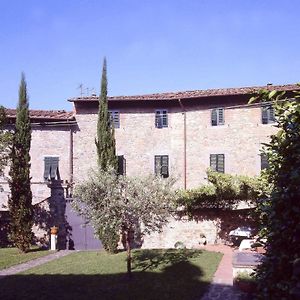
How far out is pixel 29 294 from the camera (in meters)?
11.3

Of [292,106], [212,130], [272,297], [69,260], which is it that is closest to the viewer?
[272,297]

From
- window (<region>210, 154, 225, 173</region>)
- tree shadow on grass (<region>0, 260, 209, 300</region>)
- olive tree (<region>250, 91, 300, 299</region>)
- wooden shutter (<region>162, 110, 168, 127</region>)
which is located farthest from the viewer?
wooden shutter (<region>162, 110, 168, 127</region>)

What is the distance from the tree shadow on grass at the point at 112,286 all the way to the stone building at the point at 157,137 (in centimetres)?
1136

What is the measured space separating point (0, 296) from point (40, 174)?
14.8 meters

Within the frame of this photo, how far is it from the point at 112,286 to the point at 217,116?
15442 mm

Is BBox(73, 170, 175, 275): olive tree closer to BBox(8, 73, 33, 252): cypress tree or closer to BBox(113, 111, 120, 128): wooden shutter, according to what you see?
BBox(8, 73, 33, 252): cypress tree

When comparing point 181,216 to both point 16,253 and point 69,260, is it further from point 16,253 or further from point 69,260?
point 16,253

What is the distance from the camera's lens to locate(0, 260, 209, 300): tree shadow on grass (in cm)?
1098

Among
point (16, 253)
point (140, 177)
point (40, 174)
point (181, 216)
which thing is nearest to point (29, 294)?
point (140, 177)

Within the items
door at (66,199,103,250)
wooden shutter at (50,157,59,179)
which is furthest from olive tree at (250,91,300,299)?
wooden shutter at (50,157,59,179)

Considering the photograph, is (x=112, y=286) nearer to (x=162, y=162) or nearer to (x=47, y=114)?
(x=162, y=162)

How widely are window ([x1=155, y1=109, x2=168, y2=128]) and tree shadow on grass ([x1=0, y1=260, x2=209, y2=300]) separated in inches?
502

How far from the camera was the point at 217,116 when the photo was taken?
2478 centimetres

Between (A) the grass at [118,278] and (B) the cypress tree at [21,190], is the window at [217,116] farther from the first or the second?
(B) the cypress tree at [21,190]
